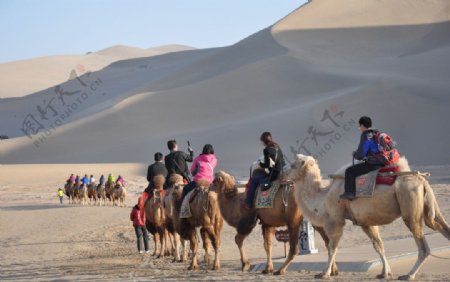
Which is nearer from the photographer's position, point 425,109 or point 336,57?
point 425,109

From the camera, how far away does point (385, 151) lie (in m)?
11.5

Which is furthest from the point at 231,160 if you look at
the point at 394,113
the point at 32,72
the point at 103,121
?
the point at 32,72

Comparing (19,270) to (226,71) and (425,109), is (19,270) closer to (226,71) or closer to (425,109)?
(425,109)

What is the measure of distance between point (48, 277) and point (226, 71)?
72487mm

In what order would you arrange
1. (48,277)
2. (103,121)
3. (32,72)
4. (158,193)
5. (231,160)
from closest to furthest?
(48,277), (158,193), (231,160), (103,121), (32,72)

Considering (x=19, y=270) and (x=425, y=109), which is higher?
(x=425, y=109)

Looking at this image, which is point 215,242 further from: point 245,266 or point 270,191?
point 270,191

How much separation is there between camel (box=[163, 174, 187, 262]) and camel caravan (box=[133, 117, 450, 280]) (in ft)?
0.06

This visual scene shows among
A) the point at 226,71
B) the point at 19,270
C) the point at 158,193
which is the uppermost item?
the point at 226,71

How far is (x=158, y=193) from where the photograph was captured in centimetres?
1686

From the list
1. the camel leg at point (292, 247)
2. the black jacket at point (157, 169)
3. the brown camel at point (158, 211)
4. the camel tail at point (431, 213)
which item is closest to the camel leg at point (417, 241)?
the camel tail at point (431, 213)

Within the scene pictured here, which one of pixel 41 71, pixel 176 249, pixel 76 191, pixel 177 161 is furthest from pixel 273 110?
pixel 41 71

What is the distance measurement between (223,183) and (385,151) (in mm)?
3019

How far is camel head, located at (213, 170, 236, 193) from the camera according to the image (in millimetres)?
13695
